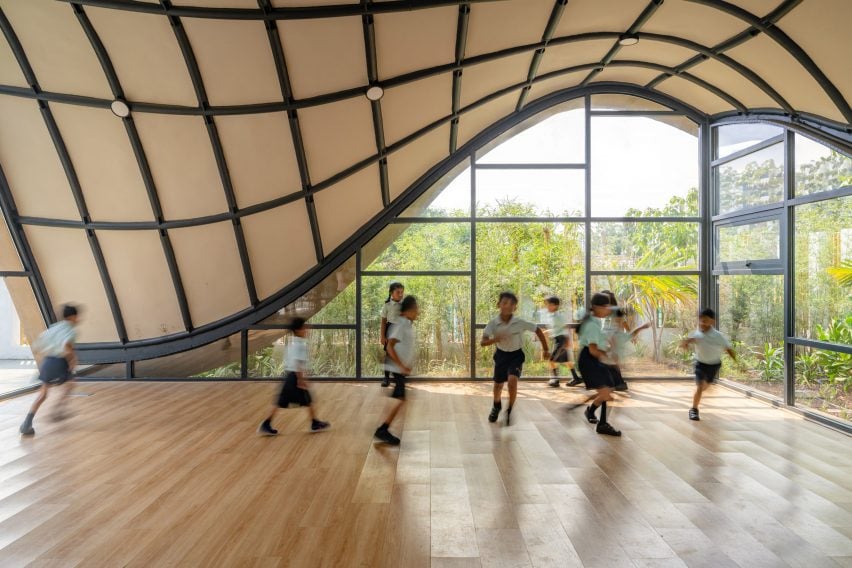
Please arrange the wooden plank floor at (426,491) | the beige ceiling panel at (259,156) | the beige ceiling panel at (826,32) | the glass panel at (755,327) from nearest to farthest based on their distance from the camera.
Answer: the wooden plank floor at (426,491), the beige ceiling panel at (826,32), the beige ceiling panel at (259,156), the glass panel at (755,327)

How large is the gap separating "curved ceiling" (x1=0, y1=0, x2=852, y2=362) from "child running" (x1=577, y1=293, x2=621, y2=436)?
12.0 ft

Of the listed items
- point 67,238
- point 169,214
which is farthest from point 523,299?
point 67,238

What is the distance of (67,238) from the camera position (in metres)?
7.67

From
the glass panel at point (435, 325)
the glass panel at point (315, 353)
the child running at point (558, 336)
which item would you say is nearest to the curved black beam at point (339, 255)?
the glass panel at point (315, 353)

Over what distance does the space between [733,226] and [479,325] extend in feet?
15.2

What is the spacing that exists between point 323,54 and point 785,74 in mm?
5860

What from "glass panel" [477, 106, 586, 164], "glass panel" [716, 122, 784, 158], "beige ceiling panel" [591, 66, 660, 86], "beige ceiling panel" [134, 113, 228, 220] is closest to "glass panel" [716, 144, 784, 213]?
"glass panel" [716, 122, 784, 158]

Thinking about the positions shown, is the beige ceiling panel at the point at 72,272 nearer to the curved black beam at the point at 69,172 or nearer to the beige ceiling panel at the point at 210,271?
the curved black beam at the point at 69,172

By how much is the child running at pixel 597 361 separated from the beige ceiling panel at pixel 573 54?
3812 millimetres

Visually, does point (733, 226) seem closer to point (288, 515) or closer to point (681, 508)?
point (681, 508)

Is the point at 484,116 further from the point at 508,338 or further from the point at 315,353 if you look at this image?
the point at 315,353

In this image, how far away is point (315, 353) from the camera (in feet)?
29.4

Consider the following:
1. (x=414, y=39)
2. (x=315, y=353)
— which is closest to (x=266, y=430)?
(x=315, y=353)

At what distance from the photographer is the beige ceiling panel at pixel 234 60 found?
219 inches
